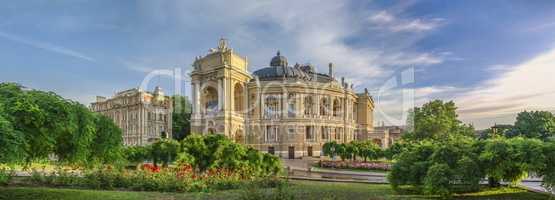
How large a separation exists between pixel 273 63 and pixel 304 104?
1310 cm

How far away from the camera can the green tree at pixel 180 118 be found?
71838 millimetres

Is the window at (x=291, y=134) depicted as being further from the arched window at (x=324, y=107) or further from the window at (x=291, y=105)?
the arched window at (x=324, y=107)

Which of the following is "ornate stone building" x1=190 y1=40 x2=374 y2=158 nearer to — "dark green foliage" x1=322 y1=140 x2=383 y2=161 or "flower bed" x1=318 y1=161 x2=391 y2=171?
"dark green foliage" x1=322 y1=140 x2=383 y2=161

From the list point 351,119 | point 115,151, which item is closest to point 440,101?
point 351,119

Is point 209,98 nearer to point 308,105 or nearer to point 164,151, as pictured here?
point 308,105

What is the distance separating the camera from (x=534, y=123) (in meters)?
62.7

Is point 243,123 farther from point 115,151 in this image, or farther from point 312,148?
point 115,151

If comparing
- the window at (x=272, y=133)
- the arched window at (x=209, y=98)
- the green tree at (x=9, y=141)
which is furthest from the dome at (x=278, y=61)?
the green tree at (x=9, y=141)

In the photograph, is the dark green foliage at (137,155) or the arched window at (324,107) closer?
the dark green foliage at (137,155)

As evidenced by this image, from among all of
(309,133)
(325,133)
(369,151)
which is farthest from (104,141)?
(325,133)

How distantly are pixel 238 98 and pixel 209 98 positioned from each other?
472cm

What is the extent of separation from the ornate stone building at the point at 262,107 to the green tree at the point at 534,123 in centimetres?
2896

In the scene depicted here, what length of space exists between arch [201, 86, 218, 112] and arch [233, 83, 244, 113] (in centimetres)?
286

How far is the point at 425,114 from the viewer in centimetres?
5372
